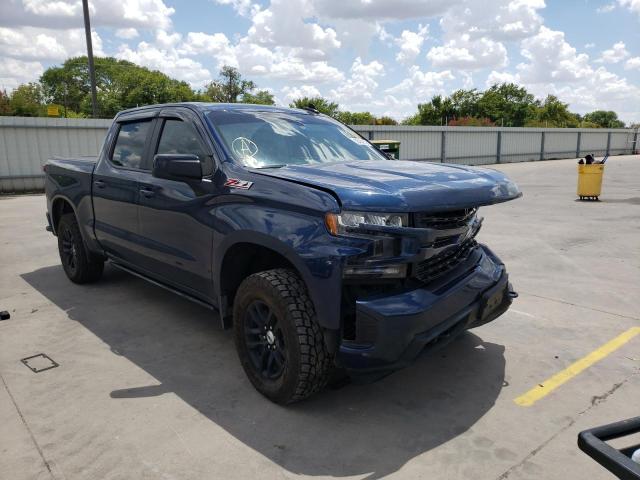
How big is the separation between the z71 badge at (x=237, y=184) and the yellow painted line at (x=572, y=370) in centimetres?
216

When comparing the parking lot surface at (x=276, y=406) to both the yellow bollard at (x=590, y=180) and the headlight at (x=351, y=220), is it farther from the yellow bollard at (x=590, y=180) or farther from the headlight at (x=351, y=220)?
the yellow bollard at (x=590, y=180)

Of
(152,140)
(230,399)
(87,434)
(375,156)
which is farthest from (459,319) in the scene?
(152,140)

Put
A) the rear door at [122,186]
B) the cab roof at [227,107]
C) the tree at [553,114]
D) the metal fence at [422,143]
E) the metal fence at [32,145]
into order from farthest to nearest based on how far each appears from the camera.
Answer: the tree at [553,114] → the metal fence at [422,143] → the metal fence at [32,145] → the rear door at [122,186] → the cab roof at [227,107]

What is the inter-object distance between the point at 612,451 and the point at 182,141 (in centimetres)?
350

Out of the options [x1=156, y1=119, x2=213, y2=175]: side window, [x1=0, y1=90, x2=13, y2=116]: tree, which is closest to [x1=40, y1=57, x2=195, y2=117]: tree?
[x1=0, y1=90, x2=13, y2=116]: tree

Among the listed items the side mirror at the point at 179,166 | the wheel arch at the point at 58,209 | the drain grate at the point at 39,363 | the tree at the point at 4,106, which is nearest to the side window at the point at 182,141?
the side mirror at the point at 179,166

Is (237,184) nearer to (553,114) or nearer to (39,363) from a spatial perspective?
(39,363)

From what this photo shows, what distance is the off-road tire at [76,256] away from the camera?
223 inches

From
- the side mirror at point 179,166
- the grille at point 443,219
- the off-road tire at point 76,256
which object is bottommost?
the off-road tire at point 76,256

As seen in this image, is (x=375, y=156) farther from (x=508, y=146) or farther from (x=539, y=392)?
(x=508, y=146)

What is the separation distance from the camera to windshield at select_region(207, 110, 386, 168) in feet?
12.3

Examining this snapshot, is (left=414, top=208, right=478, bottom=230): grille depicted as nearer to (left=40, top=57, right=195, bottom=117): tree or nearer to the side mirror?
the side mirror

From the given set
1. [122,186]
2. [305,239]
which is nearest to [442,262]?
[305,239]

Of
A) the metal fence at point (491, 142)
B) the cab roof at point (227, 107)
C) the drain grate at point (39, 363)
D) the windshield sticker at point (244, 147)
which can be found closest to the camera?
the windshield sticker at point (244, 147)
